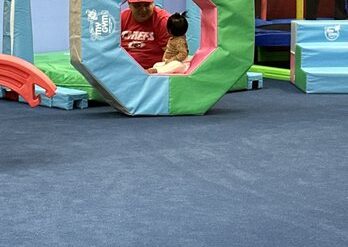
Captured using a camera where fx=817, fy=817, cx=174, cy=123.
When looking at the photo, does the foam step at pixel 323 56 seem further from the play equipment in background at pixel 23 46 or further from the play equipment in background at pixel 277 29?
the play equipment in background at pixel 23 46

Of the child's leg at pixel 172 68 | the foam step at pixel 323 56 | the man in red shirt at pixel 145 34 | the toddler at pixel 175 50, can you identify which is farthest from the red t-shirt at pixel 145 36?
the foam step at pixel 323 56

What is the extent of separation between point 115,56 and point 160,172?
1.53 meters

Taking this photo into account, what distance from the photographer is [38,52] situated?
300 inches

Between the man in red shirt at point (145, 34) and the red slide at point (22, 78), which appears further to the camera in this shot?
the man in red shirt at point (145, 34)

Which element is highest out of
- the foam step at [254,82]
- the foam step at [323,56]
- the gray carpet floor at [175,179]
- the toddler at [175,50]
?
the toddler at [175,50]

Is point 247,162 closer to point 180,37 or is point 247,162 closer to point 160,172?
point 160,172

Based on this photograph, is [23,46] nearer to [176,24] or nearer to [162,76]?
[176,24]

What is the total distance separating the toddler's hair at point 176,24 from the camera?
5254 millimetres

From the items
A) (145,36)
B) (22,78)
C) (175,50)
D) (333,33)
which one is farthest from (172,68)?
(22,78)

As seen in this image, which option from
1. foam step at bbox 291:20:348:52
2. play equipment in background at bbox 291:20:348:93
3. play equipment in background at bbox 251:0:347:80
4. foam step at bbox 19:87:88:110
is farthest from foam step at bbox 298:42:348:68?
foam step at bbox 19:87:88:110

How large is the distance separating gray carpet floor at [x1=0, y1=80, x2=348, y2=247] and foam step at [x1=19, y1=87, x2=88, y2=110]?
22cm

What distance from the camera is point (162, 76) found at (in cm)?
493

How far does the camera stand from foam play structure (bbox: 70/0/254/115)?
4.70m

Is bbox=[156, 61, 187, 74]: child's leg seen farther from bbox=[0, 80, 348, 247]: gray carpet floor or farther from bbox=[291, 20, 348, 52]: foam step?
bbox=[291, 20, 348, 52]: foam step
